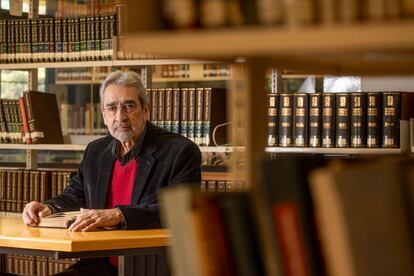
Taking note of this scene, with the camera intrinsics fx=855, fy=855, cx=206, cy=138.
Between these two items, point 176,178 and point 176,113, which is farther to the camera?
point 176,113

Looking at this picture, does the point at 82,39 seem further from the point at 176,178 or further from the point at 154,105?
the point at 176,178

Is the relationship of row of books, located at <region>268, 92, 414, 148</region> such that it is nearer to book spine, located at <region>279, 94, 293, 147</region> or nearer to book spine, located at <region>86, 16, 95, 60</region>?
book spine, located at <region>279, 94, 293, 147</region>

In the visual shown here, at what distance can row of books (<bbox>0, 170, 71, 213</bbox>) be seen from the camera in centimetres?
516

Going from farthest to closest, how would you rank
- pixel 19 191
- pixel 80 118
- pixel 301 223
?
1. pixel 80 118
2. pixel 19 191
3. pixel 301 223

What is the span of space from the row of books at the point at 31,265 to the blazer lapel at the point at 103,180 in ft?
5.76

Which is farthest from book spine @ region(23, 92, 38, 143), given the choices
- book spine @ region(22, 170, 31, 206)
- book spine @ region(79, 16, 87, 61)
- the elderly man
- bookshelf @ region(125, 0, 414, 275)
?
bookshelf @ region(125, 0, 414, 275)

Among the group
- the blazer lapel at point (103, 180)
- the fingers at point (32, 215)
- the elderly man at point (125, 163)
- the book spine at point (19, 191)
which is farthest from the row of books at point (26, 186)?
the fingers at point (32, 215)

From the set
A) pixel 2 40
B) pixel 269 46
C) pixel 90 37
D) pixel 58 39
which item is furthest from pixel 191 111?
pixel 269 46

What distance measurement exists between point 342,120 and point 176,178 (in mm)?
1006

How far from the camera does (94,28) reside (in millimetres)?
4953

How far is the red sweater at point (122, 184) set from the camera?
379cm

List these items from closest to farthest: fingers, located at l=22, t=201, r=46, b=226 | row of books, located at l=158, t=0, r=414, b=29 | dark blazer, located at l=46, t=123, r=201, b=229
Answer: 1. row of books, located at l=158, t=0, r=414, b=29
2. fingers, located at l=22, t=201, r=46, b=226
3. dark blazer, located at l=46, t=123, r=201, b=229

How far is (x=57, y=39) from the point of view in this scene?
508cm

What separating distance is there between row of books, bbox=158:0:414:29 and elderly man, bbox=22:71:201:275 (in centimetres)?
238
